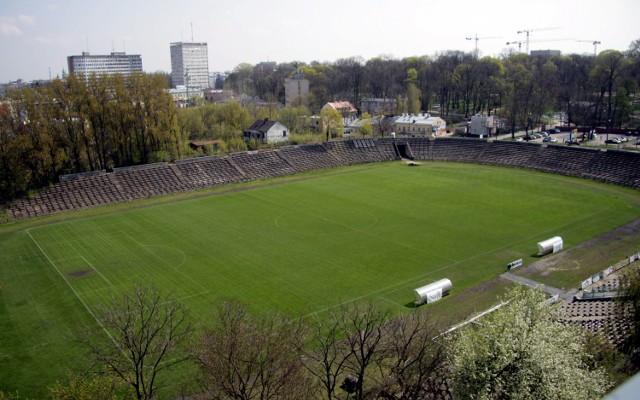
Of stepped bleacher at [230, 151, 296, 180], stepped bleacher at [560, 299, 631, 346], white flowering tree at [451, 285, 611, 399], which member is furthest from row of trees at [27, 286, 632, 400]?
stepped bleacher at [230, 151, 296, 180]

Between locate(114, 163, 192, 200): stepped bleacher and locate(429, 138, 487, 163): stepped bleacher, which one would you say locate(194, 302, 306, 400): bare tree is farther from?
locate(429, 138, 487, 163): stepped bleacher

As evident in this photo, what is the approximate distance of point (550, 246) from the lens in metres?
38.5

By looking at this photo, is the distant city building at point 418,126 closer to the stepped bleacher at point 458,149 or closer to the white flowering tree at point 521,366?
the stepped bleacher at point 458,149

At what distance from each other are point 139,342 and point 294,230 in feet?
80.9

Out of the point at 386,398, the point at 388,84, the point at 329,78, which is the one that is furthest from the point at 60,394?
the point at 329,78

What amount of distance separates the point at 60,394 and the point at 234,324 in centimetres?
661

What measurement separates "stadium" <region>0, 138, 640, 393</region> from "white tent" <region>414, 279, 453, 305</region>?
1.83ft

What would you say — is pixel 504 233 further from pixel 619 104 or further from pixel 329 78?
pixel 329 78

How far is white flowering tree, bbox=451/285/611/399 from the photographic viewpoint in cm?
1683

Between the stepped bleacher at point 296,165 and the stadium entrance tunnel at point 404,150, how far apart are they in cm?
52

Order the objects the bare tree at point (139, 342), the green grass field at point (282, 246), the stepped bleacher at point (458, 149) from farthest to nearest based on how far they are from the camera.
→ the stepped bleacher at point (458, 149) → the green grass field at point (282, 246) → the bare tree at point (139, 342)

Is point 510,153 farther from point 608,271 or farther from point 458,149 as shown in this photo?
point 608,271

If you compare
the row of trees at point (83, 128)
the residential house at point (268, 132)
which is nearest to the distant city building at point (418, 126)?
the residential house at point (268, 132)

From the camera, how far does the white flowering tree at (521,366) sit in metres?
16.8
